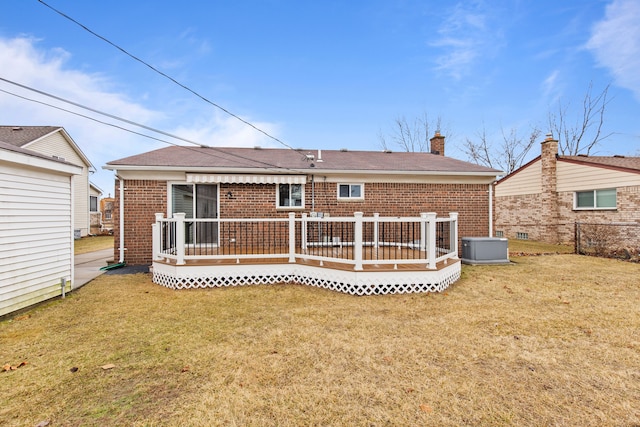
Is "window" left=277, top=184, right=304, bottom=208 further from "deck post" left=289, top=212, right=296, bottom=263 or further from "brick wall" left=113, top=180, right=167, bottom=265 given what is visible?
"brick wall" left=113, top=180, right=167, bottom=265

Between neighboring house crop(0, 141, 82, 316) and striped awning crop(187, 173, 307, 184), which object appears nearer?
neighboring house crop(0, 141, 82, 316)

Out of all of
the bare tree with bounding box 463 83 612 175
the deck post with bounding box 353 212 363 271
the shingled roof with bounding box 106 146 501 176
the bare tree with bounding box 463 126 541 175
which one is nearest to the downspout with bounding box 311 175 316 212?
the shingled roof with bounding box 106 146 501 176

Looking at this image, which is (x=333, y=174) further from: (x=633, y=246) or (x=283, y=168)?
(x=633, y=246)

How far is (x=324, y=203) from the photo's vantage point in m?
10.6

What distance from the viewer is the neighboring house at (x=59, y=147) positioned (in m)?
18.3

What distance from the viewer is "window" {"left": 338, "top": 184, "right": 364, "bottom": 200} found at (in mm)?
10805

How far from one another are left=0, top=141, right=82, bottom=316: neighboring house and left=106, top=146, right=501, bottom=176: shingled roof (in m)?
3.48

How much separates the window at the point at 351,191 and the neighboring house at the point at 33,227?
736cm

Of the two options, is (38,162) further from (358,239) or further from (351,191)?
(351,191)

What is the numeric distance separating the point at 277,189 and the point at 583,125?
103 feet

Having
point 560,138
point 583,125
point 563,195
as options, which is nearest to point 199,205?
point 563,195

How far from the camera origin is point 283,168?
33.9 ft

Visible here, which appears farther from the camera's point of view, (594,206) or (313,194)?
(594,206)

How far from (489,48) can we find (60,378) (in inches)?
861
